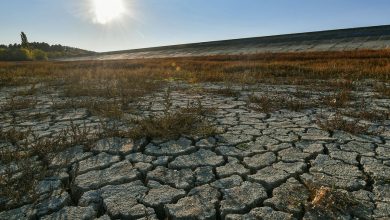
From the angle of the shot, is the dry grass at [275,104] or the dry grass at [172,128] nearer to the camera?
the dry grass at [172,128]

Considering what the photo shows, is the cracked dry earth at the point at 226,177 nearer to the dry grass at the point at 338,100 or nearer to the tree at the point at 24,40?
the dry grass at the point at 338,100

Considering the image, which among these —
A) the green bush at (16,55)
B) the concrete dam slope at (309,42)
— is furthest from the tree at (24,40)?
the concrete dam slope at (309,42)

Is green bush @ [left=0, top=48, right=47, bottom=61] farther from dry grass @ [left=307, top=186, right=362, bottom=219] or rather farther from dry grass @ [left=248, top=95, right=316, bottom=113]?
dry grass @ [left=307, top=186, right=362, bottom=219]

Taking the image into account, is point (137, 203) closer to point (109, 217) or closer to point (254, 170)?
point (109, 217)

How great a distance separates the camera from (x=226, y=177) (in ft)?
9.70

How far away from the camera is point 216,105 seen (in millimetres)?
6047

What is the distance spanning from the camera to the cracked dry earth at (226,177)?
241cm

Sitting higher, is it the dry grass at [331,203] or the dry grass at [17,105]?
the dry grass at [17,105]

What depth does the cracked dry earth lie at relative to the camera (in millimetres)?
2410

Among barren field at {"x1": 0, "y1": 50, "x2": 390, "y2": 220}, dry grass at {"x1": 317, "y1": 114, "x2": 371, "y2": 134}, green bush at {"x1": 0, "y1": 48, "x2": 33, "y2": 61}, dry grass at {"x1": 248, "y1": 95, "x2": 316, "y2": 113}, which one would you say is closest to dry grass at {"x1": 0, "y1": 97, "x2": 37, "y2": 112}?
barren field at {"x1": 0, "y1": 50, "x2": 390, "y2": 220}

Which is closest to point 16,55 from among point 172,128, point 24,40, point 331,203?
point 24,40

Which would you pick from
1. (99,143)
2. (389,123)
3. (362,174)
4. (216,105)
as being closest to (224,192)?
(362,174)

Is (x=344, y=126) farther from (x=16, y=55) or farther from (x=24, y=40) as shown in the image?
(x=24, y=40)

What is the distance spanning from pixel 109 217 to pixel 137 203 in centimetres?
24
